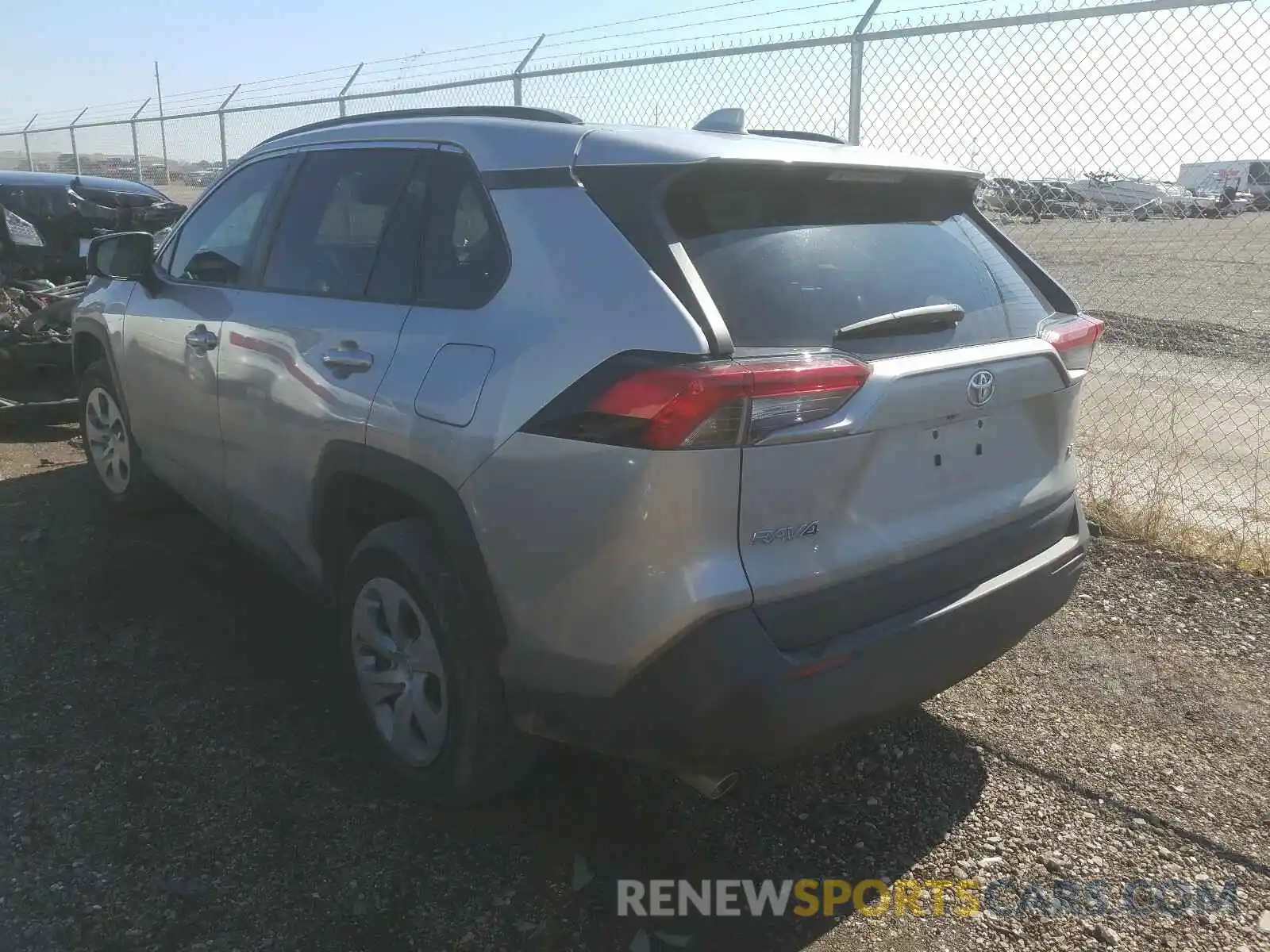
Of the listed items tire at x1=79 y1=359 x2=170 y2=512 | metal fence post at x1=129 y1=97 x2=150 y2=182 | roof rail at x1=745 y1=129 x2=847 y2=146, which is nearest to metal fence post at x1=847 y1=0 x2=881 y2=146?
roof rail at x1=745 y1=129 x2=847 y2=146

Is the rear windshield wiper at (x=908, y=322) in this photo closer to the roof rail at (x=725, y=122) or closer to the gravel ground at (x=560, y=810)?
the roof rail at (x=725, y=122)

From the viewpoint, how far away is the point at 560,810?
9.75ft

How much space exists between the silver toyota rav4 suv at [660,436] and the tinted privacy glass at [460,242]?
1 centimetres

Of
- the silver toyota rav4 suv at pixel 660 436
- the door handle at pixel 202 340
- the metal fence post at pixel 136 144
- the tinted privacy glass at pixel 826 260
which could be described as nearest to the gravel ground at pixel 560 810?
the silver toyota rav4 suv at pixel 660 436

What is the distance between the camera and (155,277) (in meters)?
4.47

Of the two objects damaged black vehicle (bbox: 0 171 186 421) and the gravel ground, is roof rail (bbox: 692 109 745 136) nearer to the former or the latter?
the gravel ground

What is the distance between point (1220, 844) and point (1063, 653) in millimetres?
1155

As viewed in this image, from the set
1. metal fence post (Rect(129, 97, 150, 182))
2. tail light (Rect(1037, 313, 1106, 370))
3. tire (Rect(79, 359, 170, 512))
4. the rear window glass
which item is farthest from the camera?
metal fence post (Rect(129, 97, 150, 182))

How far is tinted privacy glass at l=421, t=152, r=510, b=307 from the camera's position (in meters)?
2.67

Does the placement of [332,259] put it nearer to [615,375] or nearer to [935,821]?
[615,375]

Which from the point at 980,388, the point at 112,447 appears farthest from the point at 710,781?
the point at 112,447

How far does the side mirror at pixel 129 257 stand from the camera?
448cm

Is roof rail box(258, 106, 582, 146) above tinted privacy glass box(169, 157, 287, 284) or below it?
above

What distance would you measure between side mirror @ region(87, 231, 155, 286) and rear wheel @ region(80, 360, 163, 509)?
27.2 inches
